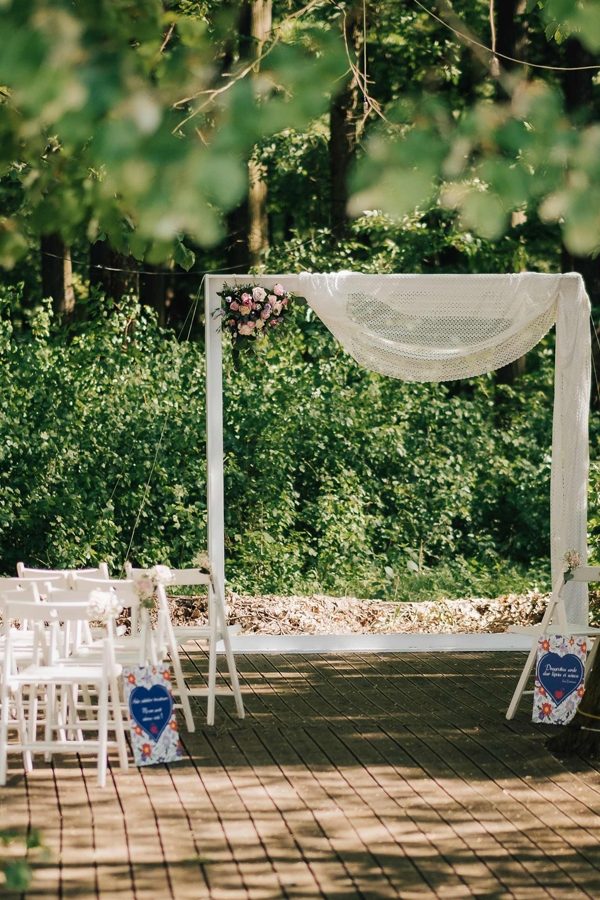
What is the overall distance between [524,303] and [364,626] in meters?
2.97

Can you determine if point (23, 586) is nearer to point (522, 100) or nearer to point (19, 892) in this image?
point (19, 892)

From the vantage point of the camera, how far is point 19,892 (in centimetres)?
429

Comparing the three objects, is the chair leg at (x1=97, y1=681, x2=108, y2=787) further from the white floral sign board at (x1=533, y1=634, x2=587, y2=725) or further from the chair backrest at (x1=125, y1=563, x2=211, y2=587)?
the white floral sign board at (x1=533, y1=634, x2=587, y2=725)

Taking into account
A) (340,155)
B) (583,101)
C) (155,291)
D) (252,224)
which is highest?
(583,101)

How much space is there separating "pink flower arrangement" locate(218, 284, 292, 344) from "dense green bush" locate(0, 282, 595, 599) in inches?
107

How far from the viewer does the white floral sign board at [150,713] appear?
5883mm

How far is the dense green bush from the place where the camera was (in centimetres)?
1173

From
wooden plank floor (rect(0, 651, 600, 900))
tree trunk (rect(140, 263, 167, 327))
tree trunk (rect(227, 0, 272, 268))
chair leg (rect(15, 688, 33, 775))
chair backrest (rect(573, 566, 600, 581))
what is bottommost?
wooden plank floor (rect(0, 651, 600, 900))

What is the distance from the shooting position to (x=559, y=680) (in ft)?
22.0

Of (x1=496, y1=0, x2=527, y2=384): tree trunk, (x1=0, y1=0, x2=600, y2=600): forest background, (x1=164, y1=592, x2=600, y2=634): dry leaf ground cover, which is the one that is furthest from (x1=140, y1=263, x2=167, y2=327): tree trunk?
(x1=164, y1=592, x2=600, y2=634): dry leaf ground cover

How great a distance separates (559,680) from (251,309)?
137 inches

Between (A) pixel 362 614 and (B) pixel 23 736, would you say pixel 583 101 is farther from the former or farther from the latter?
(B) pixel 23 736

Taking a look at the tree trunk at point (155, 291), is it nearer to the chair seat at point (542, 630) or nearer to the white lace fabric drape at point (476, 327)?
the white lace fabric drape at point (476, 327)

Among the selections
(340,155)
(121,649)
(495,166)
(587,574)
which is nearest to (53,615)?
(121,649)
